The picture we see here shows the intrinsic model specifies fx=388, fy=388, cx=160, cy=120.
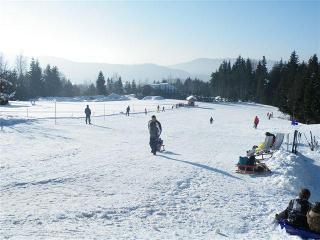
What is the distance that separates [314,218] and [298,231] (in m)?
0.55

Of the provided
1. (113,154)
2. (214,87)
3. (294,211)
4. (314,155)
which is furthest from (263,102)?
(294,211)

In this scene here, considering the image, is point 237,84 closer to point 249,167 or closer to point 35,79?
point 35,79

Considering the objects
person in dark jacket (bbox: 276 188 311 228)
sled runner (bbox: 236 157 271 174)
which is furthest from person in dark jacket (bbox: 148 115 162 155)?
person in dark jacket (bbox: 276 188 311 228)

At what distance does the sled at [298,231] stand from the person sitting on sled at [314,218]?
114mm

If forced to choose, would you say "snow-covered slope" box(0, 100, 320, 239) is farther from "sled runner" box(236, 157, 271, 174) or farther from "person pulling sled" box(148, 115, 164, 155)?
"person pulling sled" box(148, 115, 164, 155)

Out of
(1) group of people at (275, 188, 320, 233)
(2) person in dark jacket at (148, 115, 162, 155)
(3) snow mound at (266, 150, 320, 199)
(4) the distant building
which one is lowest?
(3) snow mound at (266, 150, 320, 199)

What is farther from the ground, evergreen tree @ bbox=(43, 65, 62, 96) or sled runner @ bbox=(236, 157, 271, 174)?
evergreen tree @ bbox=(43, 65, 62, 96)

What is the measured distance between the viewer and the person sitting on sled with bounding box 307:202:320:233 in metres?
8.50

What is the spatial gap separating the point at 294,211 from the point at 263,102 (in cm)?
10585

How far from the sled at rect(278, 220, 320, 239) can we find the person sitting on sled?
114mm

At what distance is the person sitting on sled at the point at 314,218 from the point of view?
850 cm

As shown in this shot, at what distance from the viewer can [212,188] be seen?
12984 mm

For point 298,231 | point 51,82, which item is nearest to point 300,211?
point 298,231

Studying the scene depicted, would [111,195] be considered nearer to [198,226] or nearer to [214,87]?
[198,226]
